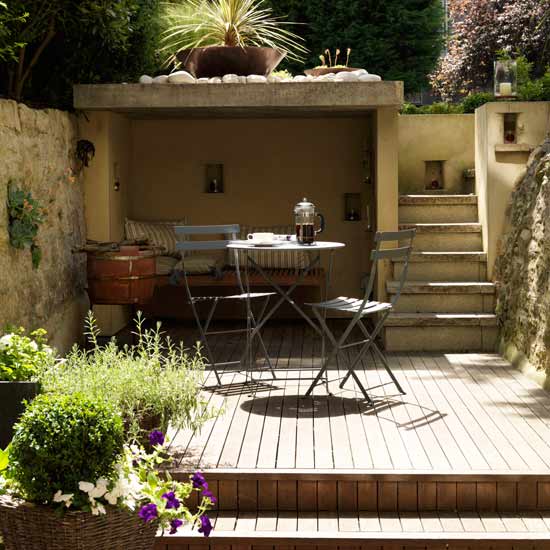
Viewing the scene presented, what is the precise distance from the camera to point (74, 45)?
27.9 feet

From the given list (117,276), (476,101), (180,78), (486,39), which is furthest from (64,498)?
(486,39)

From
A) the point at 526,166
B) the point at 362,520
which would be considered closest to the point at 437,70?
the point at 526,166

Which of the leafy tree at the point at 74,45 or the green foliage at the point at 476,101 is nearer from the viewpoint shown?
the leafy tree at the point at 74,45

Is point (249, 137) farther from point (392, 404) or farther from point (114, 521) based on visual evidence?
point (114, 521)

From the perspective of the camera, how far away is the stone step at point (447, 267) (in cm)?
893

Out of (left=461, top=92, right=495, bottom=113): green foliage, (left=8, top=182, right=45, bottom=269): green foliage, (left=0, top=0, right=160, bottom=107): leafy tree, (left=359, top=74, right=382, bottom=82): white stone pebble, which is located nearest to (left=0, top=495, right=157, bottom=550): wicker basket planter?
(left=8, top=182, right=45, bottom=269): green foliage

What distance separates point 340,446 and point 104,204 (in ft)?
14.8

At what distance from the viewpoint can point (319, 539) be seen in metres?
4.62

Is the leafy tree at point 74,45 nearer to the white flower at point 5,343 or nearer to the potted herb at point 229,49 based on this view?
the potted herb at point 229,49

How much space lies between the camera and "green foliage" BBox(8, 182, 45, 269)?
6758mm

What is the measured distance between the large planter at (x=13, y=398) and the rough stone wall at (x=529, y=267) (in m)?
3.60

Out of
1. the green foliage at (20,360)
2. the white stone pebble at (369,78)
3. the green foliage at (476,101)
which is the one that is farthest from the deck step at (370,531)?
the green foliage at (476,101)

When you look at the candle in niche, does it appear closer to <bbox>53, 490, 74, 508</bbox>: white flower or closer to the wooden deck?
the wooden deck

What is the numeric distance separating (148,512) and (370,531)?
136 centimetres
